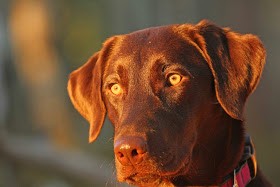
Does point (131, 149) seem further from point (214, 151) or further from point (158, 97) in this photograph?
point (214, 151)

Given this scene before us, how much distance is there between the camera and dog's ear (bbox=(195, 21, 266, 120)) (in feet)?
18.7

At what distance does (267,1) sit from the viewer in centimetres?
1747

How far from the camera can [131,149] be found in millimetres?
5168

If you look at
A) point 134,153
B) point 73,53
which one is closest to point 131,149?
point 134,153

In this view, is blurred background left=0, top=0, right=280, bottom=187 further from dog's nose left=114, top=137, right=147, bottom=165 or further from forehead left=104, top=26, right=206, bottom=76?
dog's nose left=114, top=137, right=147, bottom=165

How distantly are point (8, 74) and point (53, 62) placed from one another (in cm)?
338

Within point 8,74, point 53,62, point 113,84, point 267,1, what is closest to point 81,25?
point 53,62

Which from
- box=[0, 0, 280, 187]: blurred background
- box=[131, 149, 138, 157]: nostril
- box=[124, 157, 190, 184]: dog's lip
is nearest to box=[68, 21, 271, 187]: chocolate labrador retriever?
box=[124, 157, 190, 184]: dog's lip

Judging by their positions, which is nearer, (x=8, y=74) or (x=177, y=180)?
(x=177, y=180)

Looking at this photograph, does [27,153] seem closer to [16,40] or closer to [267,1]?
[16,40]

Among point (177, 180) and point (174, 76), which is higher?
point (174, 76)

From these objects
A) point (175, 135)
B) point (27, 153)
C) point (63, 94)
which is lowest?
point (63, 94)

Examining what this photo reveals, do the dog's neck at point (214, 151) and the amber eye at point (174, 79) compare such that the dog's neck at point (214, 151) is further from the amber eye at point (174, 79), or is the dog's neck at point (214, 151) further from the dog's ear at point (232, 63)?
the amber eye at point (174, 79)

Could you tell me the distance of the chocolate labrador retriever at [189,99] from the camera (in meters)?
5.47
